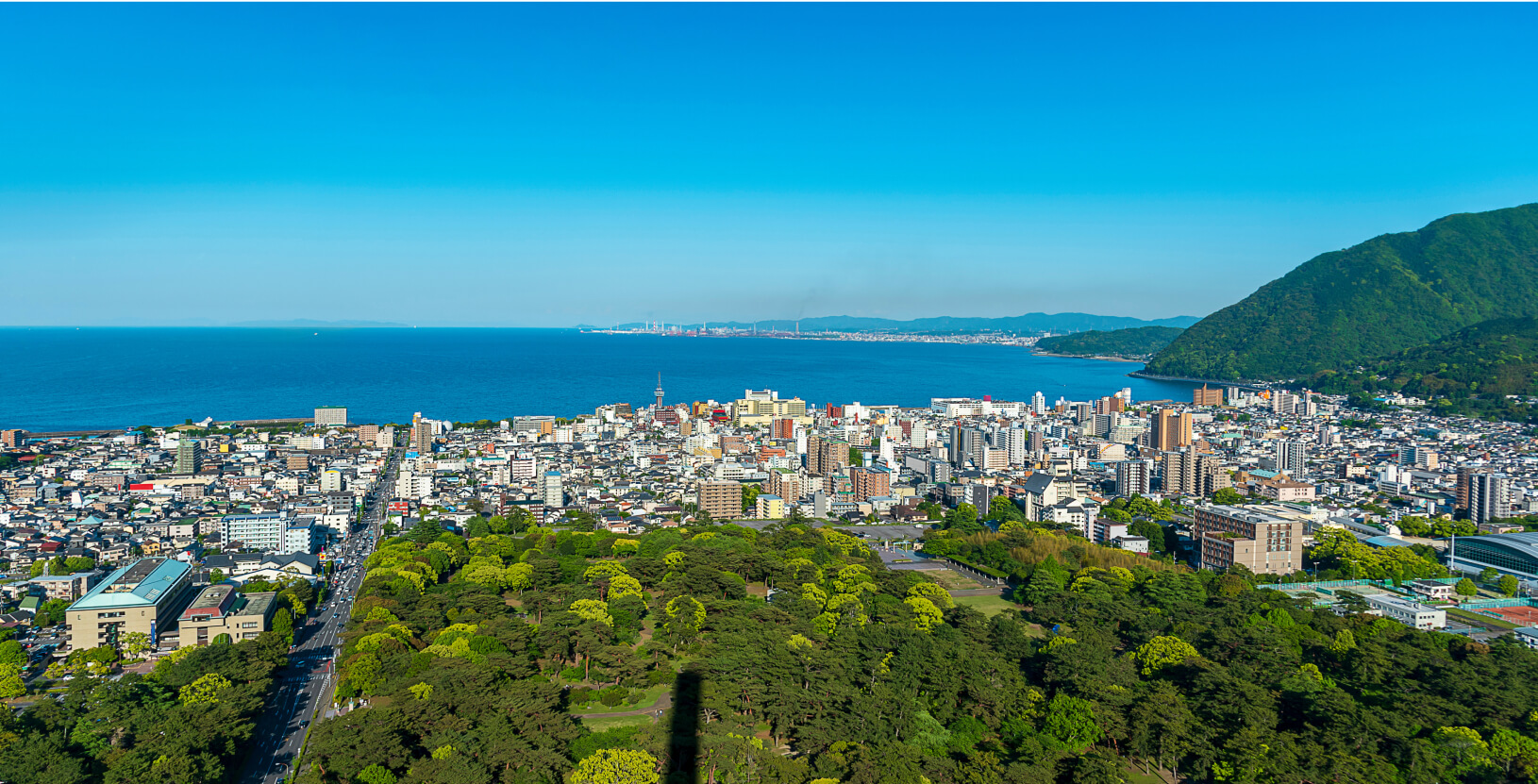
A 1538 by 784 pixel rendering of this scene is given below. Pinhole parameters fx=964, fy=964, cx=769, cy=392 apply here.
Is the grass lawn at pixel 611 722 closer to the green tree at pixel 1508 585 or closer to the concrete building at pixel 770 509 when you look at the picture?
the concrete building at pixel 770 509

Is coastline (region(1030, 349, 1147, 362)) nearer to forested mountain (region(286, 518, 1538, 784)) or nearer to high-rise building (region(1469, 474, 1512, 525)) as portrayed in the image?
high-rise building (region(1469, 474, 1512, 525))

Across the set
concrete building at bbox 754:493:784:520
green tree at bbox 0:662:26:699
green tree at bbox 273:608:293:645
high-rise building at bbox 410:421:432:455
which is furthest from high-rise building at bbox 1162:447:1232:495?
green tree at bbox 0:662:26:699

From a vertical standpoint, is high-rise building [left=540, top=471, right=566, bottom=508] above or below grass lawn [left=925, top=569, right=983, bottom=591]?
above

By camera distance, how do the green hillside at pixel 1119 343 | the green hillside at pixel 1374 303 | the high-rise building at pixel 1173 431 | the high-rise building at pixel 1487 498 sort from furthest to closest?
the green hillside at pixel 1119 343, the green hillside at pixel 1374 303, the high-rise building at pixel 1173 431, the high-rise building at pixel 1487 498

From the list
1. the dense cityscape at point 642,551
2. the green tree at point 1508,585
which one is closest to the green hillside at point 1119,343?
the dense cityscape at point 642,551

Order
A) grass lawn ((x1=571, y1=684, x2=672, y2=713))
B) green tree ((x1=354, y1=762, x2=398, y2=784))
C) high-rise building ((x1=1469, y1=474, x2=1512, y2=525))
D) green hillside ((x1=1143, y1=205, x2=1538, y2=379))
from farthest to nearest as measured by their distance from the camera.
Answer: green hillside ((x1=1143, y1=205, x2=1538, y2=379)), high-rise building ((x1=1469, y1=474, x2=1512, y2=525)), grass lawn ((x1=571, y1=684, x2=672, y2=713)), green tree ((x1=354, y1=762, x2=398, y2=784))

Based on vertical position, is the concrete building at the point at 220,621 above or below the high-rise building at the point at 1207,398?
below

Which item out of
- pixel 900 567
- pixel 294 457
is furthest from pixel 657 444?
pixel 900 567
